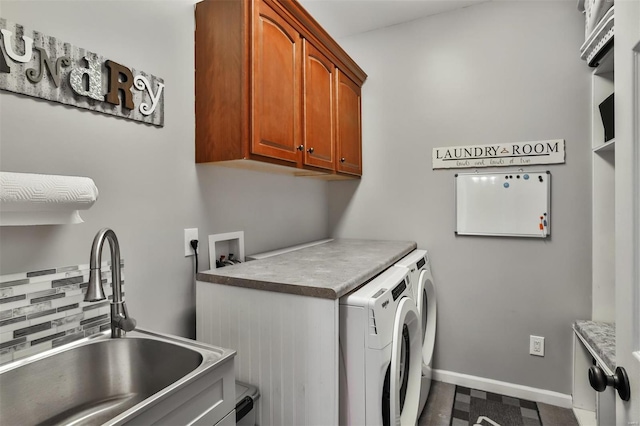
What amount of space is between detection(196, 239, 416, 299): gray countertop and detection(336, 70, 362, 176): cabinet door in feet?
2.16

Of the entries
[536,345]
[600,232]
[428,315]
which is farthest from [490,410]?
[600,232]

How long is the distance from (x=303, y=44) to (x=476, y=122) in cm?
129

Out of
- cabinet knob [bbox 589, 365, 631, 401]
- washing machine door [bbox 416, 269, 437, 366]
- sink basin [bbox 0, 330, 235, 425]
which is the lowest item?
washing machine door [bbox 416, 269, 437, 366]

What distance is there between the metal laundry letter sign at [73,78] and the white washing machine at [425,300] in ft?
4.62

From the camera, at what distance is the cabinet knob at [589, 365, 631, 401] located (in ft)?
2.12

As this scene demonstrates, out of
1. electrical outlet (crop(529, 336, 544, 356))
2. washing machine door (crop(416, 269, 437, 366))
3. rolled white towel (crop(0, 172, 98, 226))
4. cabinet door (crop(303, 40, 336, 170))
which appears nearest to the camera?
rolled white towel (crop(0, 172, 98, 226))

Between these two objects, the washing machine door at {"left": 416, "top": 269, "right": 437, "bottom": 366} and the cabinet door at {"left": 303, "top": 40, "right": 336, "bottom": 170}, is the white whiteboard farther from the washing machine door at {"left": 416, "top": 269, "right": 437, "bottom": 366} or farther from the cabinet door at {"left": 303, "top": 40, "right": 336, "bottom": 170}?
the cabinet door at {"left": 303, "top": 40, "right": 336, "bottom": 170}

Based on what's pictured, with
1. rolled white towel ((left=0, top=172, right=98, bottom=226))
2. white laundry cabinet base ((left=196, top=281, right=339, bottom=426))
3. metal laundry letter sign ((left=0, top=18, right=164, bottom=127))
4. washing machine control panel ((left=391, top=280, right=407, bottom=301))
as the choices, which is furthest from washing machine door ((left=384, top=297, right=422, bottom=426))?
metal laundry letter sign ((left=0, top=18, right=164, bottom=127))

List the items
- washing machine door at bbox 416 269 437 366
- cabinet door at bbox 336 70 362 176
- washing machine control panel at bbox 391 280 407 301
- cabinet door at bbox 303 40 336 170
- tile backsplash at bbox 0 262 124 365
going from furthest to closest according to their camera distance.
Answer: cabinet door at bbox 336 70 362 176, washing machine door at bbox 416 269 437 366, cabinet door at bbox 303 40 336 170, washing machine control panel at bbox 391 280 407 301, tile backsplash at bbox 0 262 124 365

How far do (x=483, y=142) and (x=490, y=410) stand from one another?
1701mm

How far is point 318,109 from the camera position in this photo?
1.97 metres

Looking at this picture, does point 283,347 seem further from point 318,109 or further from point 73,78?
point 318,109

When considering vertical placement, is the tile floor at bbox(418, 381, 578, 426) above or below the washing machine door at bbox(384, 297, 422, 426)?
below

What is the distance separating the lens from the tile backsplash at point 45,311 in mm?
913
